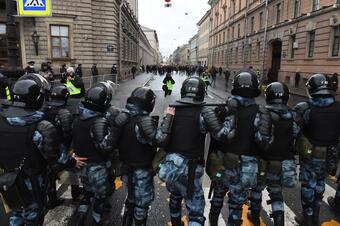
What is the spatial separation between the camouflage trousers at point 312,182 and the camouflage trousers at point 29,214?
3.28 metres

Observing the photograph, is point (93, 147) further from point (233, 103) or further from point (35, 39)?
point (35, 39)

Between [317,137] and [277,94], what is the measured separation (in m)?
0.86

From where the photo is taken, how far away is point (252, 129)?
3.44 m

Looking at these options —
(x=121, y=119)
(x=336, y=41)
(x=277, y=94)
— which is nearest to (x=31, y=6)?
(x=121, y=119)

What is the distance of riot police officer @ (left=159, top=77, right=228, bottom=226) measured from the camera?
3266mm

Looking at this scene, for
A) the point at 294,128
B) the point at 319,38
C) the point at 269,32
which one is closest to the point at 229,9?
the point at 269,32

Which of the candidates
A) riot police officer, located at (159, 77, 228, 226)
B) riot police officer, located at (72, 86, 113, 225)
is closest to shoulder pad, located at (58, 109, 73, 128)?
riot police officer, located at (72, 86, 113, 225)

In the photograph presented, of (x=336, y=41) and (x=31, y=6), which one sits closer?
(x=31, y=6)

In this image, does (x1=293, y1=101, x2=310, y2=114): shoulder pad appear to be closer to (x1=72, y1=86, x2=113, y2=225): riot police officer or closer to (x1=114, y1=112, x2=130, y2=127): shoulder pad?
(x1=114, y1=112, x2=130, y2=127): shoulder pad

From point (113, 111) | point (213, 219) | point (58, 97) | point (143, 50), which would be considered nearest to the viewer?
point (113, 111)

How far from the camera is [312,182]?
391 centimetres

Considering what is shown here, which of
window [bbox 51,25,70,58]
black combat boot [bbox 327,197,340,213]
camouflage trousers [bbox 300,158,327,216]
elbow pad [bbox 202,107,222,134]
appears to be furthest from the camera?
window [bbox 51,25,70,58]

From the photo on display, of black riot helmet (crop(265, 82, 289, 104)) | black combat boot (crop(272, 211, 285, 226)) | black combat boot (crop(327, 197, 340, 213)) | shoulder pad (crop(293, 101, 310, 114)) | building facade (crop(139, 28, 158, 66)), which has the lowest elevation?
black combat boot (crop(327, 197, 340, 213))

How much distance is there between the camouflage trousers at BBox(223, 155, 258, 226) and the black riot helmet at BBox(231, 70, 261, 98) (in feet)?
2.48
